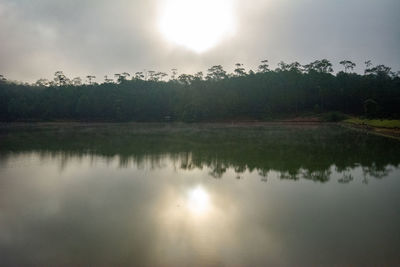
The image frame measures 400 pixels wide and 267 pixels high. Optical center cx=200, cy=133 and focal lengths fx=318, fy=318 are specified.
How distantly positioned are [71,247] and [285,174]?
901 centimetres

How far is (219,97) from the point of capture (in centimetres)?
6247

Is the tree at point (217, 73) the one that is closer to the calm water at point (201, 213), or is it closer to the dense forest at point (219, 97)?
the dense forest at point (219, 97)

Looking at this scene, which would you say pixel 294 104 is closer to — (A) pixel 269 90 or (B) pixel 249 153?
(A) pixel 269 90

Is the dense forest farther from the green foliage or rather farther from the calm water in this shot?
the calm water

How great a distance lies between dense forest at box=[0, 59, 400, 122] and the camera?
5994 centimetres

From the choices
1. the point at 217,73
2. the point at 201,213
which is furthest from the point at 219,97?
the point at 201,213

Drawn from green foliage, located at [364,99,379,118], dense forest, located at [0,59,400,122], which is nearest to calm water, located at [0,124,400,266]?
green foliage, located at [364,99,379,118]

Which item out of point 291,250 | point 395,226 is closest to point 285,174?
point 395,226

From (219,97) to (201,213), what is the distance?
55330mm

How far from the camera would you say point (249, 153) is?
18547 millimetres

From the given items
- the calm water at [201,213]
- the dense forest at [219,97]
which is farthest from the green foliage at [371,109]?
the calm water at [201,213]

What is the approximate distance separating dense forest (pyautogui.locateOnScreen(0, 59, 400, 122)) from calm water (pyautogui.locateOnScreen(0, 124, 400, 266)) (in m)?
46.4

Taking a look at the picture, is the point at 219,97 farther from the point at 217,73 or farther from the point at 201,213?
the point at 201,213

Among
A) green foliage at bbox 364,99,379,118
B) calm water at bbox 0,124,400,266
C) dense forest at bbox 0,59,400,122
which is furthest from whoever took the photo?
dense forest at bbox 0,59,400,122
